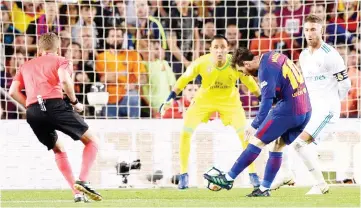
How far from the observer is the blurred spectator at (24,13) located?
1717 cm

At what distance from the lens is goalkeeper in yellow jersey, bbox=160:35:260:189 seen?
13844mm

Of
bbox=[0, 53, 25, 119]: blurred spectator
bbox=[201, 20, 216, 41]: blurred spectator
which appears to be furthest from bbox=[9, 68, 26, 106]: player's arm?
bbox=[201, 20, 216, 41]: blurred spectator

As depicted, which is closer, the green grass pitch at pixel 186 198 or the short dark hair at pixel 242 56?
the green grass pitch at pixel 186 198

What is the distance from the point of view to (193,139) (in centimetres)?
1520

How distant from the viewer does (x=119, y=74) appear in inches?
674

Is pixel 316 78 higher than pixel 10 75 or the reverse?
the reverse

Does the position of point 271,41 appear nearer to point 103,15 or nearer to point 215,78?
point 103,15

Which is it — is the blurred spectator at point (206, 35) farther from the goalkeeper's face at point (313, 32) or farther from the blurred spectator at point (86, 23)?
the goalkeeper's face at point (313, 32)

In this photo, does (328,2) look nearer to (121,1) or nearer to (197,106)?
(121,1)

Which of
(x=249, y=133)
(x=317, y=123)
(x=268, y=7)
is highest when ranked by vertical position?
(x=268, y=7)

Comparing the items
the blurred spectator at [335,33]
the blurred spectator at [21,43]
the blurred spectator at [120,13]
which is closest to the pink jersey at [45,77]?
the blurred spectator at [21,43]

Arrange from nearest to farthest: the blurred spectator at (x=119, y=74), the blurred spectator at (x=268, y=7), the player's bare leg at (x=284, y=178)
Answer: the player's bare leg at (x=284, y=178) < the blurred spectator at (x=119, y=74) < the blurred spectator at (x=268, y=7)

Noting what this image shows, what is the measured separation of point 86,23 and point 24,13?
98cm

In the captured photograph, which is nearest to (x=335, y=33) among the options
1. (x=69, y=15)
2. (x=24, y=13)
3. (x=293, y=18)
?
(x=293, y=18)
